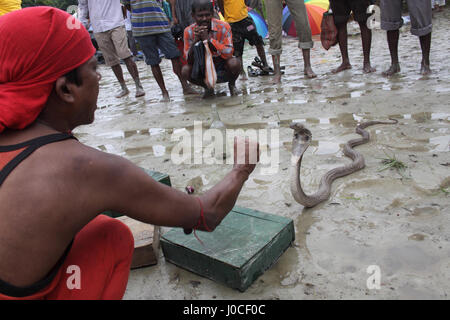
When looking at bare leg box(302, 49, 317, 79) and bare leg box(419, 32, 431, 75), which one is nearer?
bare leg box(419, 32, 431, 75)

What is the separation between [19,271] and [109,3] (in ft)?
18.0

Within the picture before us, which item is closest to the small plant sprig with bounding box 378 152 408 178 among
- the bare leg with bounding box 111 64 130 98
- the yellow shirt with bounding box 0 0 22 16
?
the yellow shirt with bounding box 0 0 22 16

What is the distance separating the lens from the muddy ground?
5.86 feet

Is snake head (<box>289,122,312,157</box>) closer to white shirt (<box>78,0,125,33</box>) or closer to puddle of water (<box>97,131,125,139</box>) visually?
puddle of water (<box>97,131,125,139</box>)

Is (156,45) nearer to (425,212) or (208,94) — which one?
(208,94)

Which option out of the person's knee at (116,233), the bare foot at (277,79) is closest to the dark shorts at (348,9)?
the bare foot at (277,79)

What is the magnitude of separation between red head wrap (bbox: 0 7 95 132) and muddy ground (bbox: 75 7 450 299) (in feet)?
3.71

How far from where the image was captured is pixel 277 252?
76.7 inches

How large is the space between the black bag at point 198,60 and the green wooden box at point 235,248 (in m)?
3.48

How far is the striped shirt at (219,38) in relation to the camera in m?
5.18

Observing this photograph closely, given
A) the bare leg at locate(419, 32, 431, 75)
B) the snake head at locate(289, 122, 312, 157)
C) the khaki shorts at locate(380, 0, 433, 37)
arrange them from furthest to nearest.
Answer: the bare leg at locate(419, 32, 431, 75), the khaki shorts at locate(380, 0, 433, 37), the snake head at locate(289, 122, 312, 157)

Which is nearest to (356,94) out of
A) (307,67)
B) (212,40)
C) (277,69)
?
(307,67)
